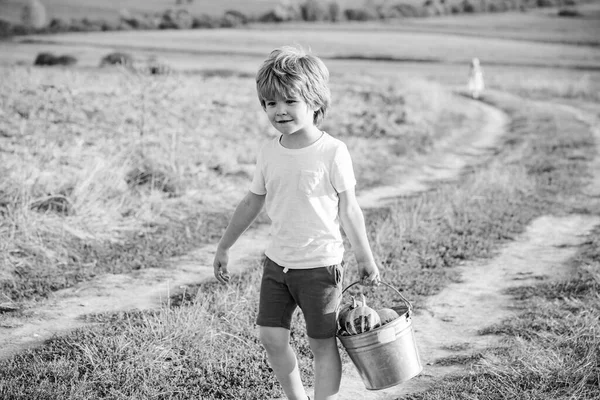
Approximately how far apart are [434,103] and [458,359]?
19607 millimetres

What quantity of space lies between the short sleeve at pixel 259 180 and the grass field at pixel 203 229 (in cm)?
128

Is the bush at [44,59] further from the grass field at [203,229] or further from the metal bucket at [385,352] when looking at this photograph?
the metal bucket at [385,352]

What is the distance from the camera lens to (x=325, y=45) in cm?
5791

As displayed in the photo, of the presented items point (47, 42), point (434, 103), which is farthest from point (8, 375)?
point (47, 42)

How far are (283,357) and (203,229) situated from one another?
442cm

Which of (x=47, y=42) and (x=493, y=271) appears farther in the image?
(x=47, y=42)

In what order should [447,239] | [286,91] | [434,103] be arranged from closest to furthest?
[286,91]
[447,239]
[434,103]

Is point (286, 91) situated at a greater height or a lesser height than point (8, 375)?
greater

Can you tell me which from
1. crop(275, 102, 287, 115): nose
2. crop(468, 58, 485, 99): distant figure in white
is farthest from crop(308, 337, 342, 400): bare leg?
crop(468, 58, 485, 99): distant figure in white

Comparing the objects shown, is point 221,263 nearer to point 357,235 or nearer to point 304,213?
point 304,213

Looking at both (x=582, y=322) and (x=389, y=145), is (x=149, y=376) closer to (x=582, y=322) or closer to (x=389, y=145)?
(x=582, y=322)

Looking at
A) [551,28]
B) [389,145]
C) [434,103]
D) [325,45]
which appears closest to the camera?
[389,145]

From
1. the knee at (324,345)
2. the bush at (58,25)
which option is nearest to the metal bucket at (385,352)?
the knee at (324,345)

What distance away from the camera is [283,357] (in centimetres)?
351
